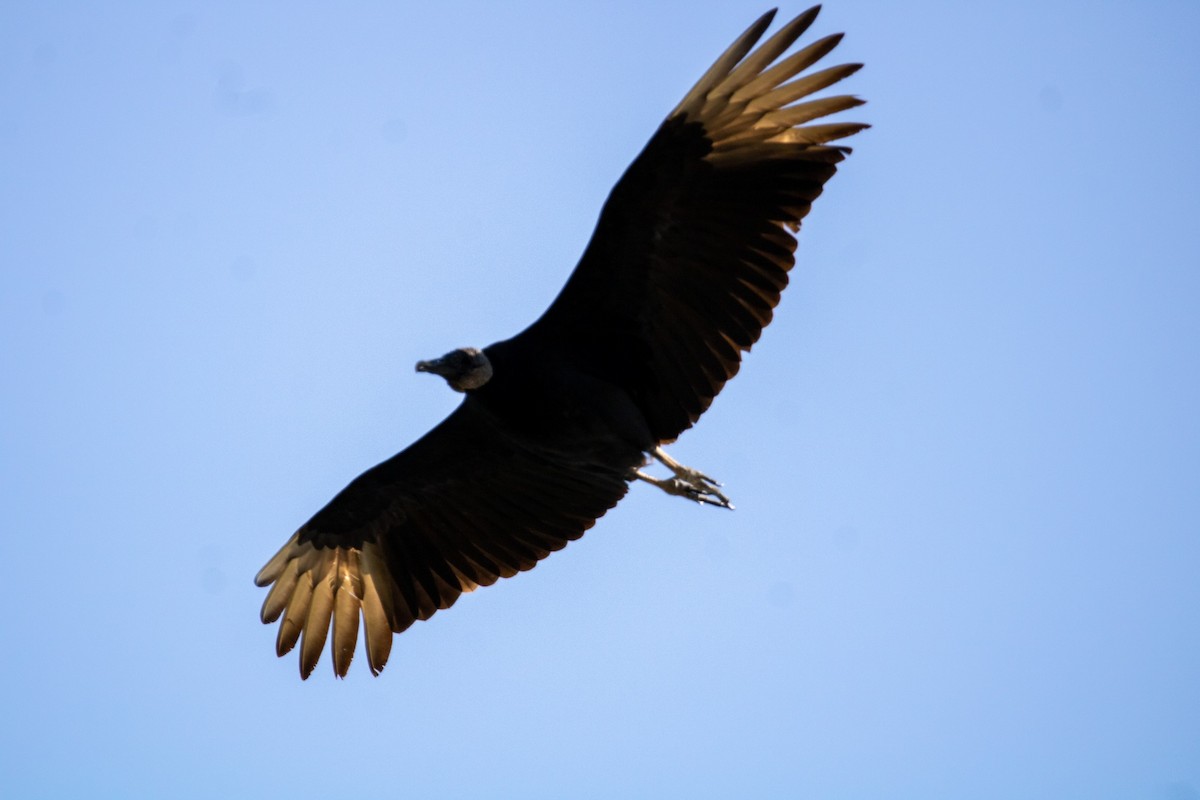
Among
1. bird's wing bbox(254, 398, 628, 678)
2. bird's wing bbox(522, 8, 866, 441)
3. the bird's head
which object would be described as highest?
bird's wing bbox(522, 8, 866, 441)

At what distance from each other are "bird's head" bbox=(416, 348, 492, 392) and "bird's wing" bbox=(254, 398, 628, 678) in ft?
1.05

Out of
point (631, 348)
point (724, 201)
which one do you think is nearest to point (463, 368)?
point (631, 348)

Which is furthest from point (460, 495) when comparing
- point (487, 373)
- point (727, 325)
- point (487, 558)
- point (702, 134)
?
point (702, 134)

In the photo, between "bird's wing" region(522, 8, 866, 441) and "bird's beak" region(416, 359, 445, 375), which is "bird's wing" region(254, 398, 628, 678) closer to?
"bird's beak" region(416, 359, 445, 375)

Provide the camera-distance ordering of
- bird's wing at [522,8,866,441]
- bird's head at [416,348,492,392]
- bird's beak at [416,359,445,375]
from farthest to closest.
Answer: bird's beak at [416,359,445,375]
bird's head at [416,348,492,392]
bird's wing at [522,8,866,441]

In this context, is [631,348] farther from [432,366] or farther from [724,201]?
[432,366]

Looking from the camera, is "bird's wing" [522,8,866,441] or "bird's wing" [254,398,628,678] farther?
"bird's wing" [254,398,628,678]

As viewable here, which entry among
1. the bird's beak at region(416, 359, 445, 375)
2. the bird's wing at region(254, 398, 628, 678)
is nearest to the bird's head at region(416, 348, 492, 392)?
the bird's beak at region(416, 359, 445, 375)

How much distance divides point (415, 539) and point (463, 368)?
1153 mm

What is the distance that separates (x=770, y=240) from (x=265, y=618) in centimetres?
332

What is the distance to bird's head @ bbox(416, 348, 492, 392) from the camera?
6.85 metres

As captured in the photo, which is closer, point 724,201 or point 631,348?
point 724,201

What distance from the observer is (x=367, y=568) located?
762 centimetres

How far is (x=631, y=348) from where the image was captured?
6.81 metres
